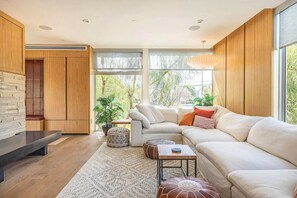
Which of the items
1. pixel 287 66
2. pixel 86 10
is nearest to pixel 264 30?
pixel 287 66

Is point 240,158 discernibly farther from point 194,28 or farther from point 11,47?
point 11,47

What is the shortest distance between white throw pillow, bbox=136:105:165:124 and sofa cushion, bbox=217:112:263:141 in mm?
1610

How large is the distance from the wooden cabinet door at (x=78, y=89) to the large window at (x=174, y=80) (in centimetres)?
191

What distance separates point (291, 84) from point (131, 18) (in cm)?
293

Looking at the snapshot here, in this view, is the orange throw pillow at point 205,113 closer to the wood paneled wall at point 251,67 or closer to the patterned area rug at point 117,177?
the wood paneled wall at point 251,67

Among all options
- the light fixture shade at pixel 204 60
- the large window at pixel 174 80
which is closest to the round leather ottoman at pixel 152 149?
the light fixture shade at pixel 204 60

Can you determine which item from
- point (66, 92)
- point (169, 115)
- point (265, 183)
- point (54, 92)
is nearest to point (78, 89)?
point (66, 92)

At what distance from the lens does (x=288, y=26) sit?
293 cm

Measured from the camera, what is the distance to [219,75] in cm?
534

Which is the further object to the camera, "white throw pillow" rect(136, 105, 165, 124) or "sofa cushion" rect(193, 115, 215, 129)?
"white throw pillow" rect(136, 105, 165, 124)

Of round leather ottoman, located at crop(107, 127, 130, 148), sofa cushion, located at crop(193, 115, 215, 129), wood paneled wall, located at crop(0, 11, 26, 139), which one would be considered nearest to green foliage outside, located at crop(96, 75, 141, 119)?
round leather ottoman, located at crop(107, 127, 130, 148)

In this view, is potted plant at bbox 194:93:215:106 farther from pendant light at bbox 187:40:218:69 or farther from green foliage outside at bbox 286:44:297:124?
green foliage outside at bbox 286:44:297:124

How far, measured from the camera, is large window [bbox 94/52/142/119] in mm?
5953

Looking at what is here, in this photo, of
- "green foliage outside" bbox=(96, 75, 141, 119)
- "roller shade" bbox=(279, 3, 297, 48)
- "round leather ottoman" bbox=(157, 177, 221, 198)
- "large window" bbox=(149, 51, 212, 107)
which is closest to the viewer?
"round leather ottoman" bbox=(157, 177, 221, 198)
